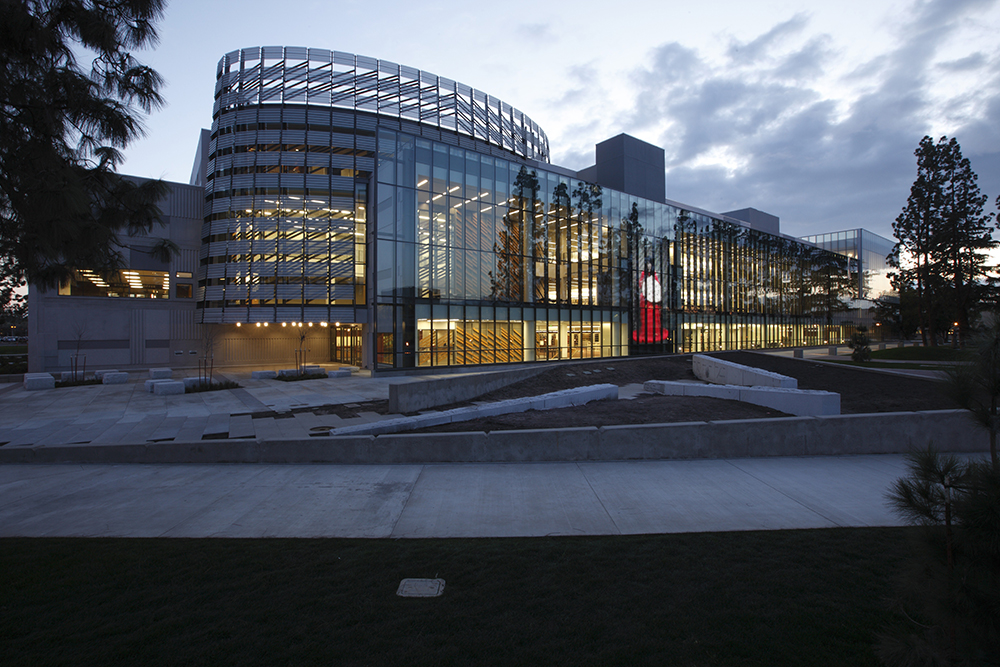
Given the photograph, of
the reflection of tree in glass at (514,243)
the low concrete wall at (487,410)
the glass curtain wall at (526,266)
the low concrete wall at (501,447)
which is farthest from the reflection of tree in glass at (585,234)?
the low concrete wall at (501,447)

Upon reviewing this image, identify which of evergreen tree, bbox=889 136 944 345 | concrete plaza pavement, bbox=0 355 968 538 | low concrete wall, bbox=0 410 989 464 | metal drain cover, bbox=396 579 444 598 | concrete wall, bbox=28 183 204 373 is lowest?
concrete plaza pavement, bbox=0 355 968 538

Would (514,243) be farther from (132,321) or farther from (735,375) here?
(132,321)

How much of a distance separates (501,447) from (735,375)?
15.2 metres

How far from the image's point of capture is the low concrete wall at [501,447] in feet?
31.3

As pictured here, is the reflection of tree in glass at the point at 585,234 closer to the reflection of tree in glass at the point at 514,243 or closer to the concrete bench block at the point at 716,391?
the reflection of tree in glass at the point at 514,243

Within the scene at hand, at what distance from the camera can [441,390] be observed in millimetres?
16406

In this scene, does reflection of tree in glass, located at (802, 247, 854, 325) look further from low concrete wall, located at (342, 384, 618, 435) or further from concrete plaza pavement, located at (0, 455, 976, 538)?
concrete plaza pavement, located at (0, 455, 976, 538)

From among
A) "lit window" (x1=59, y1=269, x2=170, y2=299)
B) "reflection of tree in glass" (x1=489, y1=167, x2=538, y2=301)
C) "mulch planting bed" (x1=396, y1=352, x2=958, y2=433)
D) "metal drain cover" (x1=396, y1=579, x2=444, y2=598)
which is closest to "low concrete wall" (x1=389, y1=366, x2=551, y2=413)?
"mulch planting bed" (x1=396, y1=352, x2=958, y2=433)

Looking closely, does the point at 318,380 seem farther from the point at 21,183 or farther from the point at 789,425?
the point at 789,425

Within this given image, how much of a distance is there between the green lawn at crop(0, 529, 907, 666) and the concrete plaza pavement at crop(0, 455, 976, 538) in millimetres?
537

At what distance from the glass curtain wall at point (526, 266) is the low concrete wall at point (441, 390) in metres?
9.48

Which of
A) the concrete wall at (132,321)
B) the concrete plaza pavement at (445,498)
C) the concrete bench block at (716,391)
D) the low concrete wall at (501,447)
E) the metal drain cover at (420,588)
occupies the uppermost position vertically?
the concrete wall at (132,321)

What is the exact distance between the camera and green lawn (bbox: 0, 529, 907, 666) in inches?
141

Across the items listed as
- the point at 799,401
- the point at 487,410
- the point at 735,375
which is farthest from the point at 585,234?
the point at 487,410
